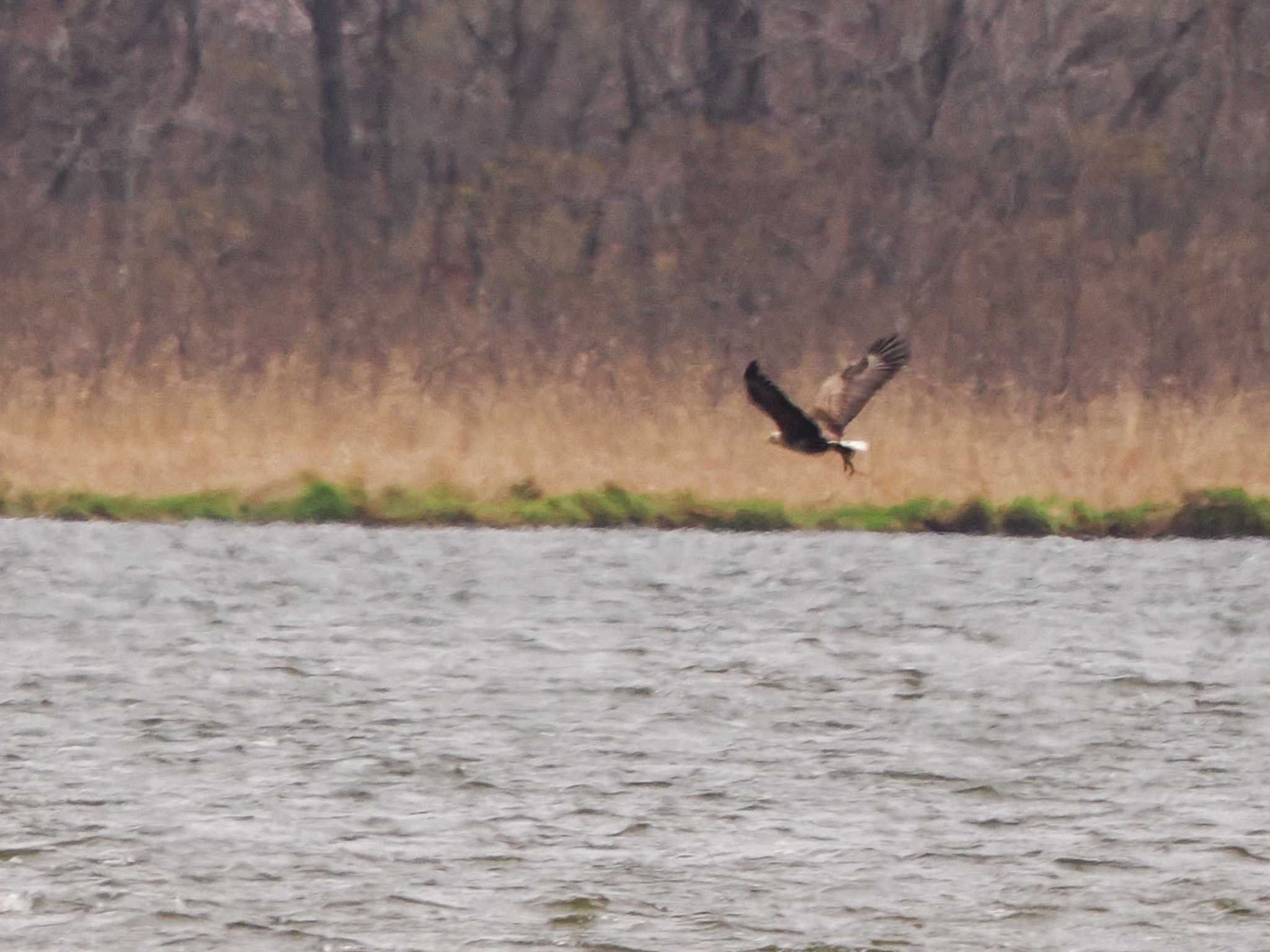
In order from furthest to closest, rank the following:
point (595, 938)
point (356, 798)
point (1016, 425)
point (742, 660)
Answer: point (1016, 425) → point (742, 660) → point (356, 798) → point (595, 938)

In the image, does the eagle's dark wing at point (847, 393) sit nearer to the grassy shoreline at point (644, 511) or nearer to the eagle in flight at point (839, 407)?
the eagle in flight at point (839, 407)

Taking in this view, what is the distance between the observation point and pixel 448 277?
22.0 metres

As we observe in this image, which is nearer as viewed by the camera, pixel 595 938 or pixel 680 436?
pixel 595 938

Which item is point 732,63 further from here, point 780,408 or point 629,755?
point 629,755

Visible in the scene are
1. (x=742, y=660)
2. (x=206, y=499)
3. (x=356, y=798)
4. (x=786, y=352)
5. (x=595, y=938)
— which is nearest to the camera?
(x=595, y=938)

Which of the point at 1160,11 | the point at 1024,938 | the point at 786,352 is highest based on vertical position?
the point at 1160,11

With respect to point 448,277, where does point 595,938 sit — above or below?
below

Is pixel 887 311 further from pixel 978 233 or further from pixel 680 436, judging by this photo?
pixel 680 436

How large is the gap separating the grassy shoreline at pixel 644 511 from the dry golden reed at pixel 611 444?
73mm

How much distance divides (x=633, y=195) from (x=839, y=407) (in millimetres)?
7340

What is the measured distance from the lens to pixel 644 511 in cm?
1775

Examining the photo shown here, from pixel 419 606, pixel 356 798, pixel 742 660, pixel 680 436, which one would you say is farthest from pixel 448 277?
pixel 356 798

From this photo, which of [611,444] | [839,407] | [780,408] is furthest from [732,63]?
[780,408]

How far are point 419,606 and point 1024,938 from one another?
7.20 meters
